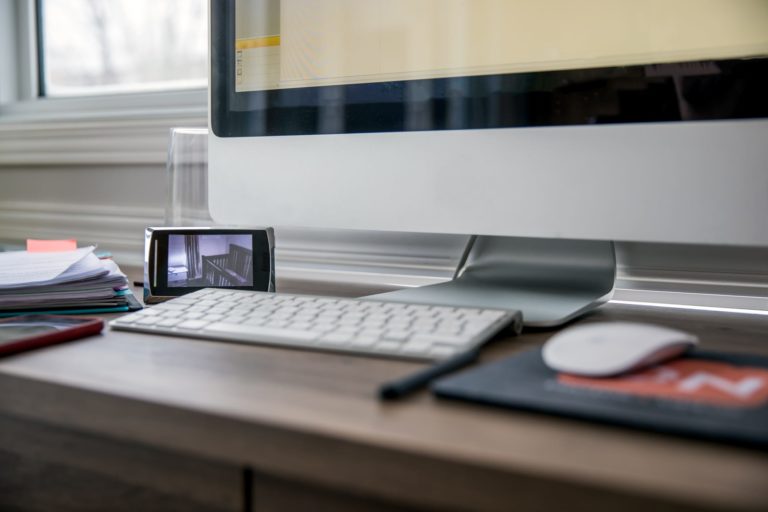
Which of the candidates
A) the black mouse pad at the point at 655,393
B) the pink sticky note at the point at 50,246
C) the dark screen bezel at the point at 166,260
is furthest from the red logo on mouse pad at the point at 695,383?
the pink sticky note at the point at 50,246

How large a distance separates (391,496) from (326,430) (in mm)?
42

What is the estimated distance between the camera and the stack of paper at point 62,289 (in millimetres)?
649

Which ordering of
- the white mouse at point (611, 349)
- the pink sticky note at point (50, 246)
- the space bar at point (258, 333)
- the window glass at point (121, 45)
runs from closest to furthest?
the white mouse at point (611, 349) < the space bar at point (258, 333) < the pink sticky note at point (50, 246) < the window glass at point (121, 45)

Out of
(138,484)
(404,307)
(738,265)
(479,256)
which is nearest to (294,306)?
(404,307)

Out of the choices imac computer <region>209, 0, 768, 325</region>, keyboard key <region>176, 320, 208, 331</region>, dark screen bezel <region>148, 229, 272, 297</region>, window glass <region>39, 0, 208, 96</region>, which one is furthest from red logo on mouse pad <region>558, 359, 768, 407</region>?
window glass <region>39, 0, 208, 96</region>

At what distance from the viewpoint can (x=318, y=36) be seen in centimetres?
70

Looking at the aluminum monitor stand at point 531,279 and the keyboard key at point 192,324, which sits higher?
the aluminum monitor stand at point 531,279

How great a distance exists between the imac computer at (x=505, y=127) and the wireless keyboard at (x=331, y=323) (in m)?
0.11

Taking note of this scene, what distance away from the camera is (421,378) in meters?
0.38

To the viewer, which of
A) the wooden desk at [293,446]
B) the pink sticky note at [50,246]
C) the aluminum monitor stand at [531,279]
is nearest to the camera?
the wooden desk at [293,446]

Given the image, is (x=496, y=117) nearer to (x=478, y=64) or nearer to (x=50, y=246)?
(x=478, y=64)

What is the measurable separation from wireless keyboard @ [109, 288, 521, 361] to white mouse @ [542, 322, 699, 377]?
63 millimetres

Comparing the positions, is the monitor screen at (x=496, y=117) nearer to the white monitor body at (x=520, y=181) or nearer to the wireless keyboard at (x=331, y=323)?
the white monitor body at (x=520, y=181)

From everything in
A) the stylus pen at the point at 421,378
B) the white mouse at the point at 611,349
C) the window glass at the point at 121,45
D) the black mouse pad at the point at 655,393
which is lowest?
the stylus pen at the point at 421,378
